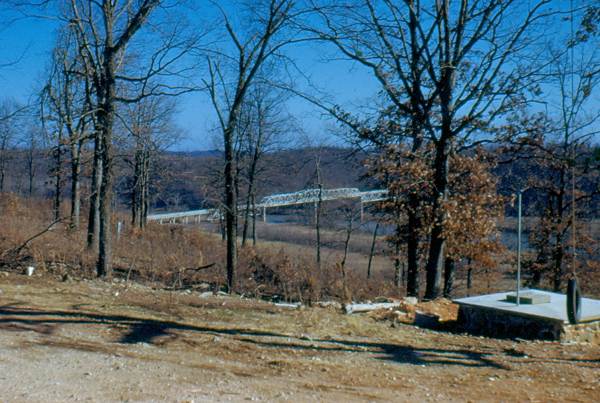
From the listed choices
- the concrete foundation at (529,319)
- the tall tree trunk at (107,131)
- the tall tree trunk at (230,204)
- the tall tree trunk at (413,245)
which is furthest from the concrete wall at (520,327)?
the tall tree trunk at (413,245)

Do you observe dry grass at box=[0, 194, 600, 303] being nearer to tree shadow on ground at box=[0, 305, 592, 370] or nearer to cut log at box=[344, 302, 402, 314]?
cut log at box=[344, 302, 402, 314]

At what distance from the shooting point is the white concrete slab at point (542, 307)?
933cm

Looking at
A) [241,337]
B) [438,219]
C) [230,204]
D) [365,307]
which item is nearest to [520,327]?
[365,307]

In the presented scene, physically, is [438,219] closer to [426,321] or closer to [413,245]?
[426,321]

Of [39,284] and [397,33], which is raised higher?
[397,33]

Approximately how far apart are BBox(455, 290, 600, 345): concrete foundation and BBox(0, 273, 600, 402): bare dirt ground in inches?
16.9

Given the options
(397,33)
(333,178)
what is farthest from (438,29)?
(333,178)

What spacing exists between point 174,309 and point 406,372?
4.56m

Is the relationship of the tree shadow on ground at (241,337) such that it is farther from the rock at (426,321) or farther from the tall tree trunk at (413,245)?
the tall tree trunk at (413,245)

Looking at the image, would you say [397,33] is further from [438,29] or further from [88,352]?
[88,352]

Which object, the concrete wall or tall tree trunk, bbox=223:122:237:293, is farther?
tall tree trunk, bbox=223:122:237:293

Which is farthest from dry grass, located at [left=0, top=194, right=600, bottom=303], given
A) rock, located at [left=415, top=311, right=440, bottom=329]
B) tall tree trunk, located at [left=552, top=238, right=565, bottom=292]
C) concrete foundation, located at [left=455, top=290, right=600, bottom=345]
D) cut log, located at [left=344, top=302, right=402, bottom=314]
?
concrete foundation, located at [left=455, top=290, right=600, bottom=345]

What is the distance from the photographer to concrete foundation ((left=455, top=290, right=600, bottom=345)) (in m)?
9.16

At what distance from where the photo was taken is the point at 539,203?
28062 mm
